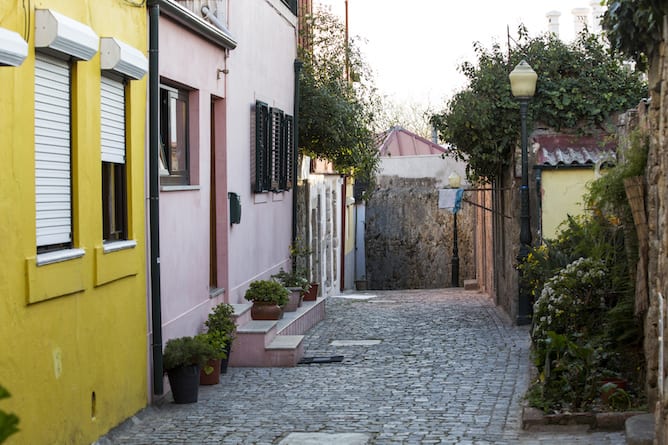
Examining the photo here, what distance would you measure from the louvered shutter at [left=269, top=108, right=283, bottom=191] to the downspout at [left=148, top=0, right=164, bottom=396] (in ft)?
19.9

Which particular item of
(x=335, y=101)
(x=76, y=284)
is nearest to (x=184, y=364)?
(x=76, y=284)

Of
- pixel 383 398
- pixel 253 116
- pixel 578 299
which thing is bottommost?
pixel 383 398

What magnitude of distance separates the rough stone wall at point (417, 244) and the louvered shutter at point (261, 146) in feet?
57.2

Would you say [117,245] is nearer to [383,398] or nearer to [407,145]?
[383,398]

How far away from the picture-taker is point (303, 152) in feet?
62.4

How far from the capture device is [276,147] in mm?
15867

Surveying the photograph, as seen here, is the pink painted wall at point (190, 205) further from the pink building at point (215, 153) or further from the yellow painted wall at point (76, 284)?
the yellow painted wall at point (76, 284)

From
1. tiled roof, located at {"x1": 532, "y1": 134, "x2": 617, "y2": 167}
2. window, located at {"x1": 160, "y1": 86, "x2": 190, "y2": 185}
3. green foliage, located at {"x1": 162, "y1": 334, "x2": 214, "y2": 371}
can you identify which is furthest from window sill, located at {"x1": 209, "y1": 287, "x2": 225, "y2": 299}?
tiled roof, located at {"x1": 532, "y1": 134, "x2": 617, "y2": 167}

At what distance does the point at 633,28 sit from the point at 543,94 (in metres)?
9.43

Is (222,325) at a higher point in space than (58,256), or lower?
lower

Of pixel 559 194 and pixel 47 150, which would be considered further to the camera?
pixel 559 194

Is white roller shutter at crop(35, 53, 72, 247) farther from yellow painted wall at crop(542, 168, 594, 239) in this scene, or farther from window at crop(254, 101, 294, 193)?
yellow painted wall at crop(542, 168, 594, 239)

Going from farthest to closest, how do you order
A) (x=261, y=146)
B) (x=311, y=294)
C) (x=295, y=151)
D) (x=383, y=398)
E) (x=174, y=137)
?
1. (x=295, y=151)
2. (x=311, y=294)
3. (x=261, y=146)
4. (x=174, y=137)
5. (x=383, y=398)

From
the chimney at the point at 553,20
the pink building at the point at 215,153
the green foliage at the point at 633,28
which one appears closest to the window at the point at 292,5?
the pink building at the point at 215,153
